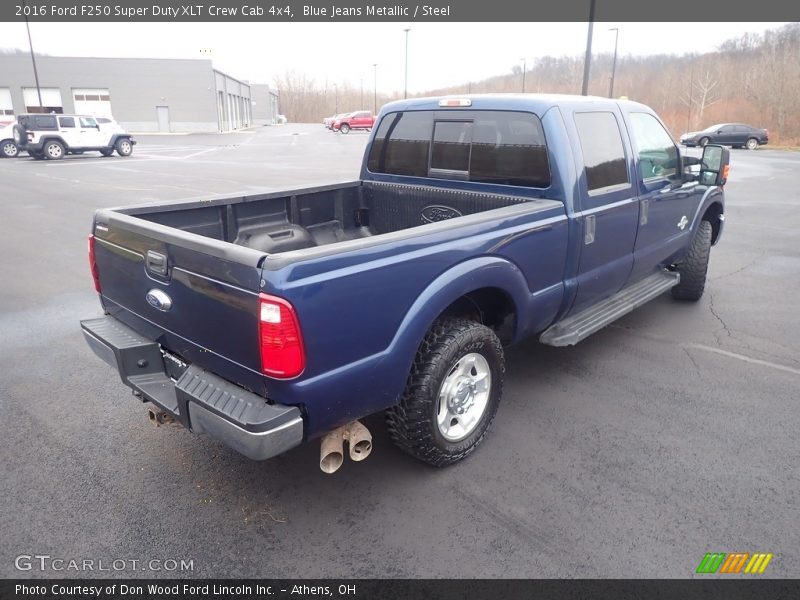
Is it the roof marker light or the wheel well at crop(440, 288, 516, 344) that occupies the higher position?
the roof marker light

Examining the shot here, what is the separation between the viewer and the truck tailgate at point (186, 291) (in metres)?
2.44

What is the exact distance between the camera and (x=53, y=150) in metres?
24.2

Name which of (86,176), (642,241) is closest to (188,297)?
(642,241)

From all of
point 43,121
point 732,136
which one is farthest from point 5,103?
point 732,136

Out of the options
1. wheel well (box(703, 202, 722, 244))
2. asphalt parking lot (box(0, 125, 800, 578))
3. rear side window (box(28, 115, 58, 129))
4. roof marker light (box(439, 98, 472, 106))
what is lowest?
asphalt parking lot (box(0, 125, 800, 578))

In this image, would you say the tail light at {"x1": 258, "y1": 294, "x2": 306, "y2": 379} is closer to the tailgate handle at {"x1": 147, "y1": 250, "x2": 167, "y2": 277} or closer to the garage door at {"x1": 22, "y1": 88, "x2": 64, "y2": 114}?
the tailgate handle at {"x1": 147, "y1": 250, "x2": 167, "y2": 277}

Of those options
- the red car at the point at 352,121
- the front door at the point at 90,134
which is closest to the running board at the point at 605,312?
the front door at the point at 90,134

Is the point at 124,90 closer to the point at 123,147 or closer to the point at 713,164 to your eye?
the point at 123,147

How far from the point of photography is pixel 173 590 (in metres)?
2.50

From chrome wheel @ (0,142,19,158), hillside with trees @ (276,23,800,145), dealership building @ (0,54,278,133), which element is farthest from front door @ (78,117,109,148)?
hillside with trees @ (276,23,800,145)

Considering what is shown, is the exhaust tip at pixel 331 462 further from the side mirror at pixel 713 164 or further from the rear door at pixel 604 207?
the side mirror at pixel 713 164

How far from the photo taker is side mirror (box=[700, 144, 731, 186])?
518cm

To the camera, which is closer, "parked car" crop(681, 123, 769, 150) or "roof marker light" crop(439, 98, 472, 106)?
"roof marker light" crop(439, 98, 472, 106)

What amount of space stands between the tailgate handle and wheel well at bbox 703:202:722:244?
17.3 feet
